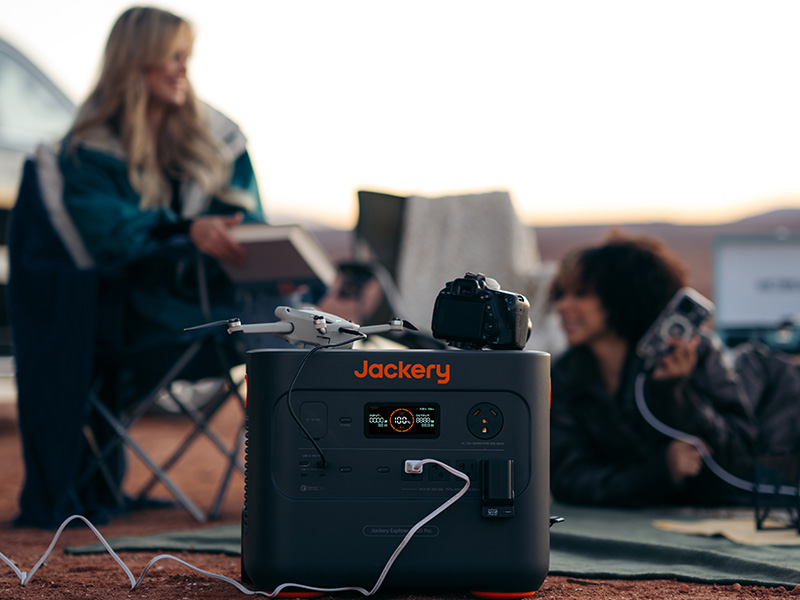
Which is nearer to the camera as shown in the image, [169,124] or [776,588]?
[776,588]

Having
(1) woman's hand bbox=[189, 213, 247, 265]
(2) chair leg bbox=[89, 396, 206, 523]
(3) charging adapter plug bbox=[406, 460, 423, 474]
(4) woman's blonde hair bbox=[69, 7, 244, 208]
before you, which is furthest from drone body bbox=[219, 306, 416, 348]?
(4) woman's blonde hair bbox=[69, 7, 244, 208]

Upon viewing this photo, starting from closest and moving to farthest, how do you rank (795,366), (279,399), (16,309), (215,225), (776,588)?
(279,399) → (776,588) → (215,225) → (16,309) → (795,366)

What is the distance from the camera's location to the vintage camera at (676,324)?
9.53 ft

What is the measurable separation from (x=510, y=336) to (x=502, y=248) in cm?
400

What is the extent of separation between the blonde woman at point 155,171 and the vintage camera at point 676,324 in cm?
130

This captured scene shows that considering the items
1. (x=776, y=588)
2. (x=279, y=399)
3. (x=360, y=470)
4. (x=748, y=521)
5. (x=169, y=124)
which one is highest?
(x=169, y=124)

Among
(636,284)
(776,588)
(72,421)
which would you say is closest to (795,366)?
(636,284)

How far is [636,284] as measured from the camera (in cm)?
325

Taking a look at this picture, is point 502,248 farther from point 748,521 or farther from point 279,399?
point 279,399

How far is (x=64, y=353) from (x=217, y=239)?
1.93 feet

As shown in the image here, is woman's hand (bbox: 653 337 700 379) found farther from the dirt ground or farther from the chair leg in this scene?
the chair leg

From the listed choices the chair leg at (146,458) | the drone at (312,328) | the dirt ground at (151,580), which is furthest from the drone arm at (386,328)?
the chair leg at (146,458)

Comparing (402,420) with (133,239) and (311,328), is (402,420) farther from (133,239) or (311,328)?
(133,239)

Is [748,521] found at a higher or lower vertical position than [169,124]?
lower
